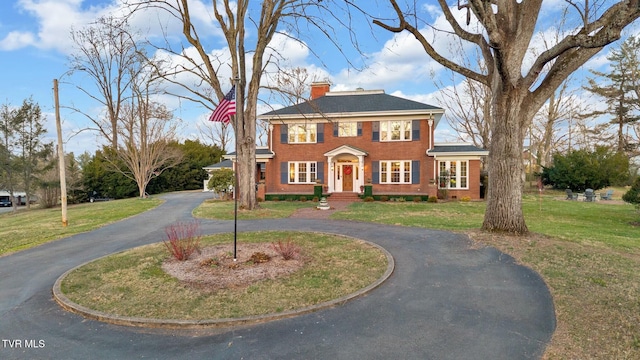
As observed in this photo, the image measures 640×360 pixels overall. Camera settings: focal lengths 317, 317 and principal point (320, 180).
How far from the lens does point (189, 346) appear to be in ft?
12.8

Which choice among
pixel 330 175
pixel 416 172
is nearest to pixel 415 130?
pixel 416 172

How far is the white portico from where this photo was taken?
2300cm

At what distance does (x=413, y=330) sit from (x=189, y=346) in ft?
9.38

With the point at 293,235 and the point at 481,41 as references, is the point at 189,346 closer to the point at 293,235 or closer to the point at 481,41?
the point at 293,235

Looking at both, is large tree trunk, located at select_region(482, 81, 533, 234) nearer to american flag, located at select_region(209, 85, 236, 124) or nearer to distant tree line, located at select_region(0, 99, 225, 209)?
american flag, located at select_region(209, 85, 236, 124)

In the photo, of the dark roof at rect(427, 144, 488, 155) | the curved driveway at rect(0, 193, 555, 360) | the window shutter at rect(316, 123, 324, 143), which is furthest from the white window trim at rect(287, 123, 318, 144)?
the curved driveway at rect(0, 193, 555, 360)

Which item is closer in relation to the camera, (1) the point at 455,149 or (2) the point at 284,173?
(1) the point at 455,149

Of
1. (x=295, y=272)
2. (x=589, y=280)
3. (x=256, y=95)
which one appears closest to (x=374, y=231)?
(x=295, y=272)

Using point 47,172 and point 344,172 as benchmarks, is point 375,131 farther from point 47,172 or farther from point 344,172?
point 47,172

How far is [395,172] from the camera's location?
74.6 feet

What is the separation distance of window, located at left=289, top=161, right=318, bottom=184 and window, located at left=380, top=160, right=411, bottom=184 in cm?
496

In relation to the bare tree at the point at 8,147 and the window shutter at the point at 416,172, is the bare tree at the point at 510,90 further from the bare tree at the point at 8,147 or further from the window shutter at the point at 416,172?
the bare tree at the point at 8,147

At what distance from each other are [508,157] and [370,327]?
7.37 m

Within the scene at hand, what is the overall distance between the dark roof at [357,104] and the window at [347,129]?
0.94 metres
